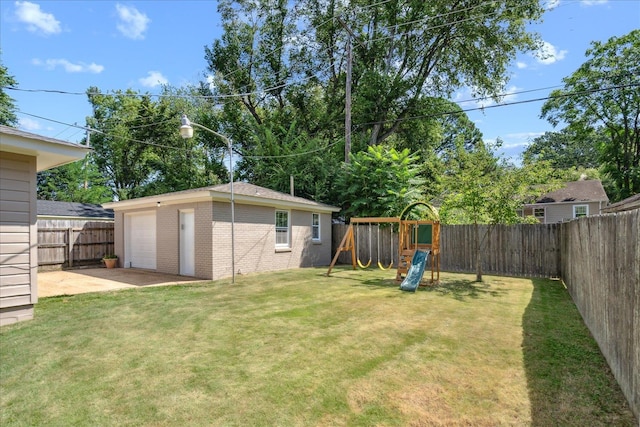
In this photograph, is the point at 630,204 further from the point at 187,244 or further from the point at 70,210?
the point at 70,210

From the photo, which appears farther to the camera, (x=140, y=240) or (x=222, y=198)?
(x=140, y=240)

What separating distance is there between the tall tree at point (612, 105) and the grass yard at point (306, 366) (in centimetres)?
1872

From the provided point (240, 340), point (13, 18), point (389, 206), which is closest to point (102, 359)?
point (240, 340)

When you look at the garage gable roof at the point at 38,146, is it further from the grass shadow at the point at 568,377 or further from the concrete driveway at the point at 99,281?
the grass shadow at the point at 568,377

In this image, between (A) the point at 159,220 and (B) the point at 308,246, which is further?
(B) the point at 308,246

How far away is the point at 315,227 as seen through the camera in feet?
49.5

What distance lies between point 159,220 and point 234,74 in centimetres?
1527

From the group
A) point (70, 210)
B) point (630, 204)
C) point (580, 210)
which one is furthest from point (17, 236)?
point (580, 210)

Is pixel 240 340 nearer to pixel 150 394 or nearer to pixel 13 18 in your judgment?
pixel 150 394

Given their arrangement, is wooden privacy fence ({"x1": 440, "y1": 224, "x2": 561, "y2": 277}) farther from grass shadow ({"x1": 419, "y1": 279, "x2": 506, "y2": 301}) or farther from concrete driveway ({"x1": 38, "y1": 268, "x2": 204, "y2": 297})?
concrete driveway ({"x1": 38, "y1": 268, "x2": 204, "y2": 297})

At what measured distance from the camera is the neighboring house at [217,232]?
10.5m

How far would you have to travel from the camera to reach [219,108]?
2500 centimetres

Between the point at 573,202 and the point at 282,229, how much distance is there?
2098cm

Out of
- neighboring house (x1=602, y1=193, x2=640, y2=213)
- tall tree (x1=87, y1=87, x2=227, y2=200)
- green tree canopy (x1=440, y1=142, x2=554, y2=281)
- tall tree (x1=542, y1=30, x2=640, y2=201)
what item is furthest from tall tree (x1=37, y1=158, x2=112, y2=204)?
tall tree (x1=542, y1=30, x2=640, y2=201)
